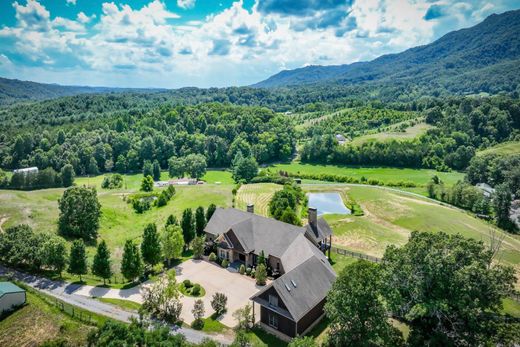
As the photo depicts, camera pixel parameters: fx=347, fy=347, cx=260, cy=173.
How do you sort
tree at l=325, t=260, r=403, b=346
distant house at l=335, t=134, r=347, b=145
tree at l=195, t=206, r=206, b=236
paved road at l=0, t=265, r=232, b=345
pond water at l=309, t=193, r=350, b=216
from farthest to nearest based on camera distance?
distant house at l=335, t=134, r=347, b=145, pond water at l=309, t=193, r=350, b=216, tree at l=195, t=206, r=206, b=236, paved road at l=0, t=265, r=232, b=345, tree at l=325, t=260, r=403, b=346

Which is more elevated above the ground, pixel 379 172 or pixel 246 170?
pixel 246 170

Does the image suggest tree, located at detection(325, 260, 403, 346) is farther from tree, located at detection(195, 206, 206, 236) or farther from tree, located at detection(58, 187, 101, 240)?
tree, located at detection(58, 187, 101, 240)

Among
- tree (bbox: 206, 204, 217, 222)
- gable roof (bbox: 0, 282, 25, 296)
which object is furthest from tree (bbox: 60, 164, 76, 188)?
gable roof (bbox: 0, 282, 25, 296)

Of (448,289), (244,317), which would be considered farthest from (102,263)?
(448,289)

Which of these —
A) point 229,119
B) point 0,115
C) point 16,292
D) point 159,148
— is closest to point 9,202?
point 16,292

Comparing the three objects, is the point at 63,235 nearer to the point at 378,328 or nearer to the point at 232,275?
the point at 232,275

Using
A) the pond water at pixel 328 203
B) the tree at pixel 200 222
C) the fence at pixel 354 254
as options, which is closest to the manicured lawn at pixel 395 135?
the pond water at pixel 328 203

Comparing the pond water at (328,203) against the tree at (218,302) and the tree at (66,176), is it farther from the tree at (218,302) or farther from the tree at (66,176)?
the tree at (66,176)

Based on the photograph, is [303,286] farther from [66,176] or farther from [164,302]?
[66,176]
